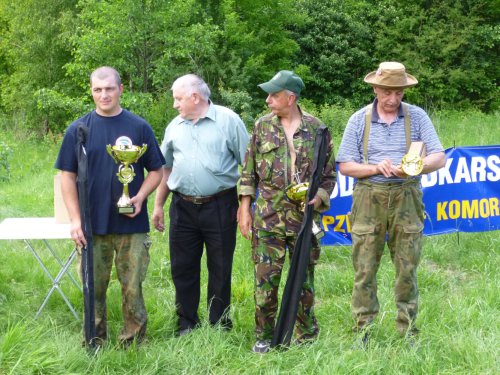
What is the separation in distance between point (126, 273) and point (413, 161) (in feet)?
6.47

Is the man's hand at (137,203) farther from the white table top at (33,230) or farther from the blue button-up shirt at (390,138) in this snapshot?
the blue button-up shirt at (390,138)

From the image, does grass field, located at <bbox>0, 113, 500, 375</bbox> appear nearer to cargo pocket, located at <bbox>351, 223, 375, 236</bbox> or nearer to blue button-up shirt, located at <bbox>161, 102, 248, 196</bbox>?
cargo pocket, located at <bbox>351, 223, 375, 236</bbox>

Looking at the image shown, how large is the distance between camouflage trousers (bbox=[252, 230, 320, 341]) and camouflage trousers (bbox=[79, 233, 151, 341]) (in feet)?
2.47

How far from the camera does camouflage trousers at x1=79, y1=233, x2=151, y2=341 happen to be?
421 cm

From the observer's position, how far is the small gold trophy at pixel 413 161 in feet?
12.9

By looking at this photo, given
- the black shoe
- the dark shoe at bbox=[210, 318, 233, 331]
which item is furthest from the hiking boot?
the black shoe

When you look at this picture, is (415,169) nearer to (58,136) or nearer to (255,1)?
(58,136)

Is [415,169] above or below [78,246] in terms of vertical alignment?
above

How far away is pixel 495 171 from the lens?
21.7 feet

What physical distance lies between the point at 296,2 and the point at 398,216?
18.6 m

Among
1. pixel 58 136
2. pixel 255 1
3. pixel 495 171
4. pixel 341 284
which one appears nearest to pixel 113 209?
pixel 341 284

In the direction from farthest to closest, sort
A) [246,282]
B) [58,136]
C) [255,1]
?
[255,1]
[58,136]
[246,282]

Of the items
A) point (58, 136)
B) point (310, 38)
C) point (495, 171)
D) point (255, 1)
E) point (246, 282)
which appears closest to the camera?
point (246, 282)

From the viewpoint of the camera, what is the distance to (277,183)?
4.12 metres
